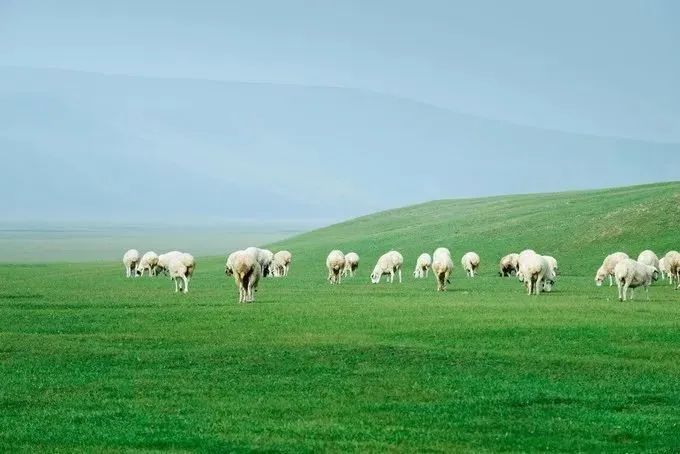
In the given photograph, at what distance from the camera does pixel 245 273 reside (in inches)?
1686

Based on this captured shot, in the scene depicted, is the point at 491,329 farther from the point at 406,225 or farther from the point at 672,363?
the point at 406,225

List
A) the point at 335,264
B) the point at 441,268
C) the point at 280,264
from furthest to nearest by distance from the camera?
1. the point at 280,264
2. the point at 335,264
3. the point at 441,268

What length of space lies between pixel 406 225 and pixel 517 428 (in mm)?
95824

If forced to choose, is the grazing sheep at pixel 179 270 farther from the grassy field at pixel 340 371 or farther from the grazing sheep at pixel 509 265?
the grazing sheep at pixel 509 265

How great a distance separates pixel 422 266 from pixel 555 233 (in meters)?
19.2

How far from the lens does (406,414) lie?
20094 millimetres

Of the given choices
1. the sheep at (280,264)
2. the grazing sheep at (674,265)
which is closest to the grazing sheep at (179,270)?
the sheep at (280,264)

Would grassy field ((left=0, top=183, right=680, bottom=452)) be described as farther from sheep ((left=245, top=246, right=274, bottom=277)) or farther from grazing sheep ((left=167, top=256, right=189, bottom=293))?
sheep ((left=245, top=246, right=274, bottom=277))

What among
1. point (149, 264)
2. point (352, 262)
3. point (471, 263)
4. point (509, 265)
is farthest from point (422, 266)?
point (149, 264)

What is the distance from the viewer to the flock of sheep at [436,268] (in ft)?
141

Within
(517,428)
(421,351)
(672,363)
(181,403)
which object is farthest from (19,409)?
(672,363)

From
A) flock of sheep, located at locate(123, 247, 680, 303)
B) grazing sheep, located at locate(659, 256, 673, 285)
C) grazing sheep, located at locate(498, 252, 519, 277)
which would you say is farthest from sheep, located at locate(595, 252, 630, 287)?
grazing sheep, located at locate(498, 252, 519, 277)

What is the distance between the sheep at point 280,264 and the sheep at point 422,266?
839 cm

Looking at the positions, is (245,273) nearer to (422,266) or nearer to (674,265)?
(674,265)
